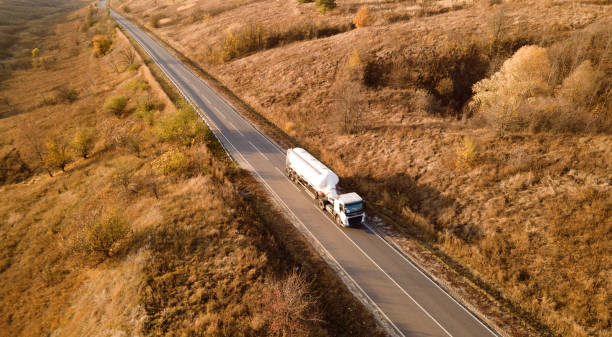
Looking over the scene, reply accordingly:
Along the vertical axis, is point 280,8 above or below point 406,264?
above

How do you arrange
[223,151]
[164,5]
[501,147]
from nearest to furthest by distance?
[501,147] → [223,151] → [164,5]

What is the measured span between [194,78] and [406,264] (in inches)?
2181

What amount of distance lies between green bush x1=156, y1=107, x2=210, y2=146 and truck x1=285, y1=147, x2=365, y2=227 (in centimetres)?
1338

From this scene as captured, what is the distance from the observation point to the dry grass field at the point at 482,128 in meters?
19.4

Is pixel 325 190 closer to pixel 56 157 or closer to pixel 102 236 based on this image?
pixel 102 236

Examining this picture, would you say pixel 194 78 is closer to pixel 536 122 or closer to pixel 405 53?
pixel 405 53

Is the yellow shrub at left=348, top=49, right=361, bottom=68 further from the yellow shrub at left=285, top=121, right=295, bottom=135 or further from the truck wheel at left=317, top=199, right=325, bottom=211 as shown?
the truck wheel at left=317, top=199, right=325, bottom=211

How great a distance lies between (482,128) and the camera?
31.4 m

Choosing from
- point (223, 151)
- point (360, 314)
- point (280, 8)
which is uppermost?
point (280, 8)

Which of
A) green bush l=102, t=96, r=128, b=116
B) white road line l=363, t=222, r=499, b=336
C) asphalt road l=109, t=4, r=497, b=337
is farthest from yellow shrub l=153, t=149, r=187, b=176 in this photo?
green bush l=102, t=96, r=128, b=116

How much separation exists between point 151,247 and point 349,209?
1524cm

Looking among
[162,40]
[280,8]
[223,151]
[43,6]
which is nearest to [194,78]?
[223,151]

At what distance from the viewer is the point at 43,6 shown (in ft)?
584

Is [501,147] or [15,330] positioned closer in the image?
[15,330]
